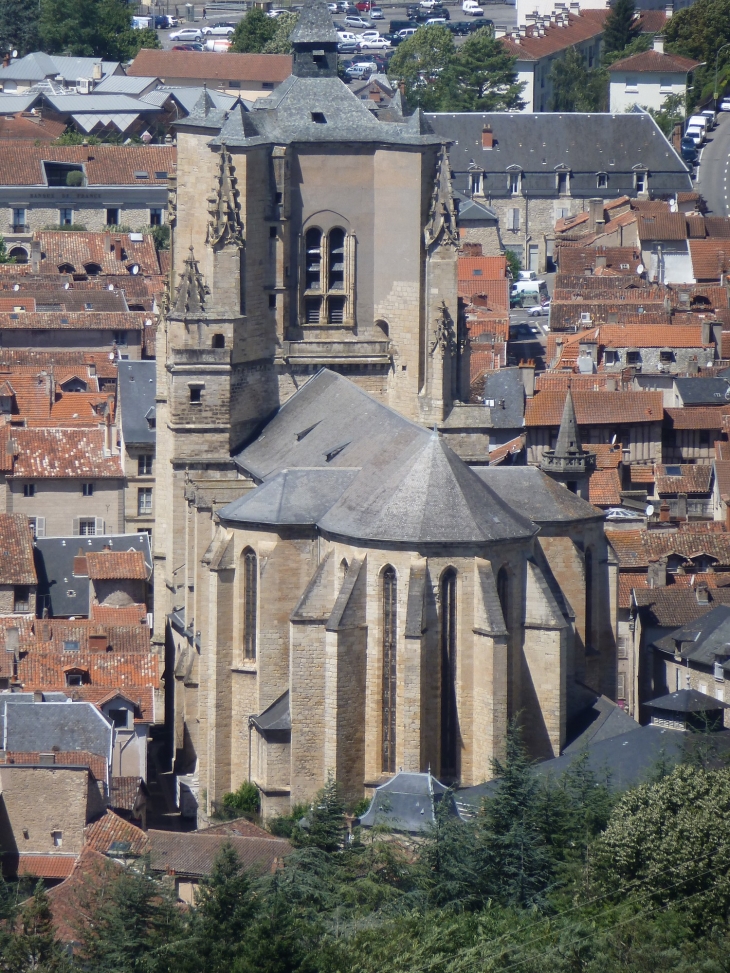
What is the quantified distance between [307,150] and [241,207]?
295cm

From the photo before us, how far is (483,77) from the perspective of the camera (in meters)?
183

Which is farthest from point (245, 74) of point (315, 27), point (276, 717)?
point (276, 717)

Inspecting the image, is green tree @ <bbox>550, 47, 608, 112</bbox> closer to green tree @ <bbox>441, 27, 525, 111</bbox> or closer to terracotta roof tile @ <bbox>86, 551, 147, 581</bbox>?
green tree @ <bbox>441, 27, 525, 111</bbox>

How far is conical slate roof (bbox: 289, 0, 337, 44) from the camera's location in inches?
3255

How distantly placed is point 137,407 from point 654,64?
92083 mm

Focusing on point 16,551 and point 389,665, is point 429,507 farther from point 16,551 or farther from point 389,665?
point 16,551

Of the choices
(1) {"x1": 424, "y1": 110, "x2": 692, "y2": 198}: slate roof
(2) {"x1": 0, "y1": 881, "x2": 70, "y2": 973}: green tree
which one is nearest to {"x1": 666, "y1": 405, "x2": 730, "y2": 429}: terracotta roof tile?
(1) {"x1": 424, "y1": 110, "x2": 692, "y2": 198}: slate roof

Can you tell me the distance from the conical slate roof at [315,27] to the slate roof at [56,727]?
22.4 meters

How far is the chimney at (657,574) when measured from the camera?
89625 millimetres

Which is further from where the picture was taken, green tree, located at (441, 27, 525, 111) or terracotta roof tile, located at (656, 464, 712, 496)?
green tree, located at (441, 27, 525, 111)

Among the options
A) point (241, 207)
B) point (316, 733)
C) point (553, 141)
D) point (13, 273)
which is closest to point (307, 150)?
point (241, 207)

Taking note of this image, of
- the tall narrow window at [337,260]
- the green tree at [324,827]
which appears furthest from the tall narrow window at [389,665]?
the tall narrow window at [337,260]

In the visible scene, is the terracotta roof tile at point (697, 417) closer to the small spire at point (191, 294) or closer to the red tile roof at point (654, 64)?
the small spire at point (191, 294)

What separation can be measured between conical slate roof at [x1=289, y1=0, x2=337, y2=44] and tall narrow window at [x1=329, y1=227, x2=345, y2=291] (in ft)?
21.2
